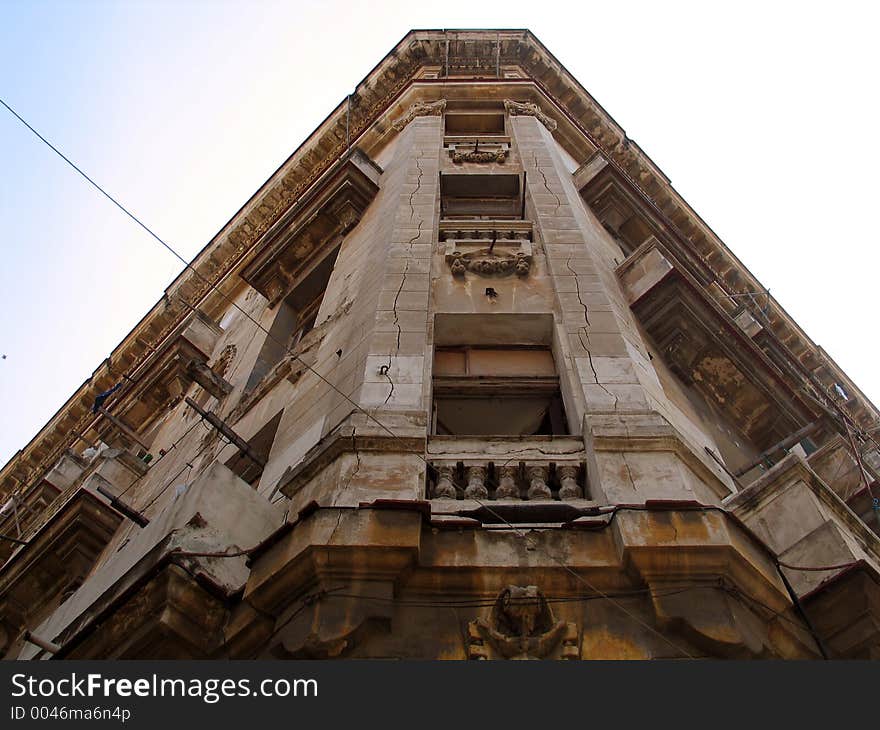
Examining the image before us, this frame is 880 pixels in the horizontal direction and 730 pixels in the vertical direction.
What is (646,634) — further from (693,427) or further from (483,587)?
(693,427)

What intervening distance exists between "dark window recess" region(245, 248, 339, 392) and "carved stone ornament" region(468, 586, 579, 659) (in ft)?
31.3

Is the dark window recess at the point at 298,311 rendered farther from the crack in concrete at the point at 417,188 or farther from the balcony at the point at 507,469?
the balcony at the point at 507,469

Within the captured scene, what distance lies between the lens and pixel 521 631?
518 cm

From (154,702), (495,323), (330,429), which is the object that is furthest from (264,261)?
(154,702)

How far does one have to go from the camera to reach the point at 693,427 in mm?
9023

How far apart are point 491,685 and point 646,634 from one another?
1.31m

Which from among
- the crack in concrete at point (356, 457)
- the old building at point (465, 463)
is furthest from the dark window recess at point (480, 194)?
the crack in concrete at point (356, 457)

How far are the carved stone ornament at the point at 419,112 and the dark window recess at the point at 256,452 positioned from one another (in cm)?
Answer: 1128

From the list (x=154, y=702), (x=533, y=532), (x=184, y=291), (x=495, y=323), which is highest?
(x=184, y=291)

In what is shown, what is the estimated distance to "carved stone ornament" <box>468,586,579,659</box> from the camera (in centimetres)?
509

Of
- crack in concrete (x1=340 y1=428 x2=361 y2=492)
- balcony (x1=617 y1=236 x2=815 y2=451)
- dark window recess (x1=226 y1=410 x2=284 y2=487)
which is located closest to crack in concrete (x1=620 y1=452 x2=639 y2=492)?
crack in concrete (x1=340 y1=428 x2=361 y2=492)

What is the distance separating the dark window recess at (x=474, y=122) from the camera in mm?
19484

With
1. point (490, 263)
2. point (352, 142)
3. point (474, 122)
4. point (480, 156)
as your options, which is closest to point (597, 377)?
point (490, 263)

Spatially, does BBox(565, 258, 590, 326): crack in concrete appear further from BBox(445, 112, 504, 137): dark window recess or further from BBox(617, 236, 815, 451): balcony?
BBox(445, 112, 504, 137): dark window recess
